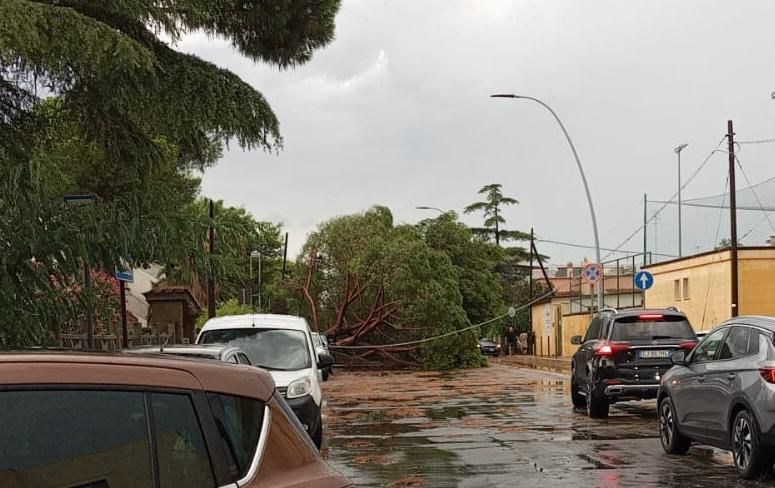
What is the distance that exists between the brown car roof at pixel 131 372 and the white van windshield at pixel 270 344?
9.02 m

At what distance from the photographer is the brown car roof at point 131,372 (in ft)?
9.00

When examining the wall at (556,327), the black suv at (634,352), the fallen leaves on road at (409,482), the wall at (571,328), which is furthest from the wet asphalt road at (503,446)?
the wall at (556,327)

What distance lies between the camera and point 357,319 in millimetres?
42406

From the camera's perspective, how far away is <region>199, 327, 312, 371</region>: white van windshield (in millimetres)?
12539

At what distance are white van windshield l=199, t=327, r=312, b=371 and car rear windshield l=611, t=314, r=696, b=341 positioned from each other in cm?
604

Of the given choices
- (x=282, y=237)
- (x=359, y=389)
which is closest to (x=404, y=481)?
(x=359, y=389)

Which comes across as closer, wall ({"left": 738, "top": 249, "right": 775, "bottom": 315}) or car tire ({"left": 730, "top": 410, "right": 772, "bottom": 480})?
car tire ({"left": 730, "top": 410, "right": 772, "bottom": 480})

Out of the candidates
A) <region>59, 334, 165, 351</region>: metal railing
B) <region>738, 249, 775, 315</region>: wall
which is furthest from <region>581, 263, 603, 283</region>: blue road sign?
<region>59, 334, 165, 351</region>: metal railing

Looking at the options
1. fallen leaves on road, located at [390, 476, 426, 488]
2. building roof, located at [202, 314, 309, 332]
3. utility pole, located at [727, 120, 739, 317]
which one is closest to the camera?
fallen leaves on road, located at [390, 476, 426, 488]

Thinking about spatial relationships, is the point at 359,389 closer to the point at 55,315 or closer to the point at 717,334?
the point at 717,334

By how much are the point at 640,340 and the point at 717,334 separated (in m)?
5.19

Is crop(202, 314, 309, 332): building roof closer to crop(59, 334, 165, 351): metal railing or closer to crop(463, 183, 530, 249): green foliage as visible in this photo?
crop(59, 334, 165, 351): metal railing

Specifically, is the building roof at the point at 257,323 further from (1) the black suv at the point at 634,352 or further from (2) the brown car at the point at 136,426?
(2) the brown car at the point at 136,426

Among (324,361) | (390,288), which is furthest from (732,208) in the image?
(324,361)
